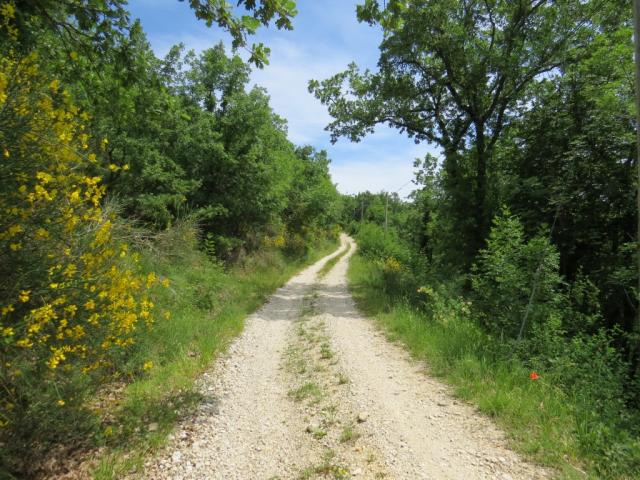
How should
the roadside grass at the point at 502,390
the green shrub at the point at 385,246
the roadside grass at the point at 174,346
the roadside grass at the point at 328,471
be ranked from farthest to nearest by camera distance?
1. the green shrub at the point at 385,246
2. the roadside grass at the point at 174,346
3. the roadside grass at the point at 502,390
4. the roadside grass at the point at 328,471

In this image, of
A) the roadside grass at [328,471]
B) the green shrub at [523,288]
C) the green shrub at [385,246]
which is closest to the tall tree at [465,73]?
the green shrub at [523,288]

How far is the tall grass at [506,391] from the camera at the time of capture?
323 centimetres

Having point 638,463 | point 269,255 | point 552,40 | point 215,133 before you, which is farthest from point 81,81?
point 269,255

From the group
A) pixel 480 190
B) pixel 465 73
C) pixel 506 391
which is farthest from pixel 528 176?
pixel 506 391

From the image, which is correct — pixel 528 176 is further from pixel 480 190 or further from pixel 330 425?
pixel 330 425

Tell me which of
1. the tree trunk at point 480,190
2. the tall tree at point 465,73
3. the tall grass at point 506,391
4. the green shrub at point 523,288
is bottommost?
the tall grass at point 506,391

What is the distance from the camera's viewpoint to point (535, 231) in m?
9.55

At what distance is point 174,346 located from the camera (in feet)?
19.9

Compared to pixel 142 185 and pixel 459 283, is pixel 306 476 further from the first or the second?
pixel 142 185

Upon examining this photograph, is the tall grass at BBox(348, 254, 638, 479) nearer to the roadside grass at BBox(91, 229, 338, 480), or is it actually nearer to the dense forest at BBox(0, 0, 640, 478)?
the dense forest at BBox(0, 0, 640, 478)

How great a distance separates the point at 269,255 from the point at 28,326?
1598cm

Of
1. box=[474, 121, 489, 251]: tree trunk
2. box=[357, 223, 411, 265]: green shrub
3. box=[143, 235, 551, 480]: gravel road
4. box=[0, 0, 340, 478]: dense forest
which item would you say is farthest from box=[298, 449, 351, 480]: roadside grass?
box=[357, 223, 411, 265]: green shrub

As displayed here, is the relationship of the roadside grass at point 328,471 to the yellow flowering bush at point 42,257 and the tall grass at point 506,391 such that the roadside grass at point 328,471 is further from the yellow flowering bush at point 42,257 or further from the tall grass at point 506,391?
the yellow flowering bush at point 42,257

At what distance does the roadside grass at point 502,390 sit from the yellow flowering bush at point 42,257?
3960 millimetres
